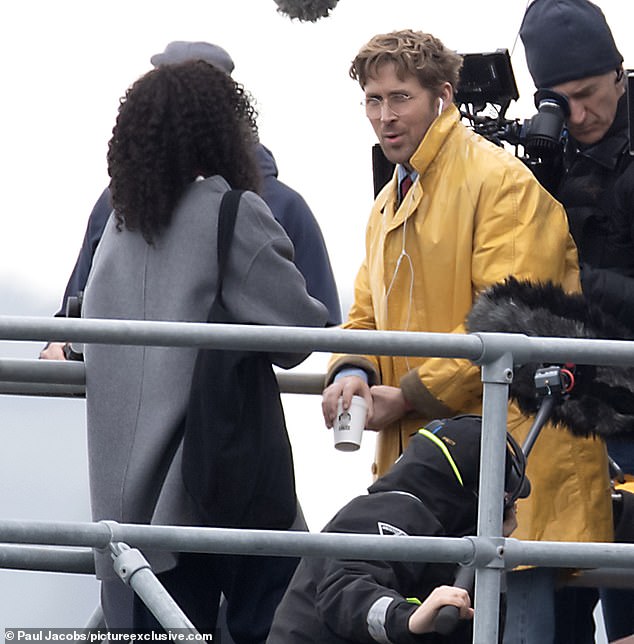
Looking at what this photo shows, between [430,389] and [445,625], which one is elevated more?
[430,389]

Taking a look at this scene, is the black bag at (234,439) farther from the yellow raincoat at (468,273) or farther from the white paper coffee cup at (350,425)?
the yellow raincoat at (468,273)

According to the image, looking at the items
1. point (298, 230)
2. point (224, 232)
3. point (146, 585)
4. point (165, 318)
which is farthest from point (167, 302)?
point (146, 585)

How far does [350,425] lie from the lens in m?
3.44

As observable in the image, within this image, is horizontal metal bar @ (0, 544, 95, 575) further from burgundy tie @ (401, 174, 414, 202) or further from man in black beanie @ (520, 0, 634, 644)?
burgundy tie @ (401, 174, 414, 202)

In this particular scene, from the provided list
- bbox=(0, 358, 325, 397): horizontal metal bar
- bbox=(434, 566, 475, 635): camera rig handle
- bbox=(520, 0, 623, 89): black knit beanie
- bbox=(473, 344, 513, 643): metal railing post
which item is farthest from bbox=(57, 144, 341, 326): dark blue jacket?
bbox=(473, 344, 513, 643): metal railing post

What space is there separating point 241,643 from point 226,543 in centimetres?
93

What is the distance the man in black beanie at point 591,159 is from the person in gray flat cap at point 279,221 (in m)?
0.55

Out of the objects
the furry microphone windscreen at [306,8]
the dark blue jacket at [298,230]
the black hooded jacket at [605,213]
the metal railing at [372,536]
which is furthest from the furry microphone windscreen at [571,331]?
the furry microphone windscreen at [306,8]

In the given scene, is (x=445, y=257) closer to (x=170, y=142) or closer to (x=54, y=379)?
(x=170, y=142)

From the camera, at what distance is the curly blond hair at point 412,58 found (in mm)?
3600

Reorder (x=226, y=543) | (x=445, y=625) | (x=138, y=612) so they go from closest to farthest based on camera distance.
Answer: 1. (x=226, y=543)
2. (x=445, y=625)
3. (x=138, y=612)

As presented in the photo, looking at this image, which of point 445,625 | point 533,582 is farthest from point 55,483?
point 445,625

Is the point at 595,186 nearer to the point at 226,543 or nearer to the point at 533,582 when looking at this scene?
the point at 533,582

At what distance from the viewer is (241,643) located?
3.39 metres
